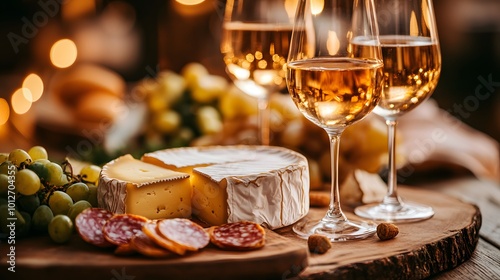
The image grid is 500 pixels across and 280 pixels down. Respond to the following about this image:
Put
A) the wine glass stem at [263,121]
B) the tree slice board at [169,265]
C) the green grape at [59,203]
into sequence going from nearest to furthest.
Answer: the tree slice board at [169,265]
the green grape at [59,203]
the wine glass stem at [263,121]

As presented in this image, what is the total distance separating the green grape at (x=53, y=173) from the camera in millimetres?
1343

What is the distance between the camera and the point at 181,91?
8.02 feet

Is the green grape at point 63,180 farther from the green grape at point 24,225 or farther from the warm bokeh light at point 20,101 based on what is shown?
the warm bokeh light at point 20,101

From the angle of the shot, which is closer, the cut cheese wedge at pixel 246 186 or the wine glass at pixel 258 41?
the cut cheese wedge at pixel 246 186

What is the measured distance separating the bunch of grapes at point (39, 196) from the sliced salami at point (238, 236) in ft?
0.84

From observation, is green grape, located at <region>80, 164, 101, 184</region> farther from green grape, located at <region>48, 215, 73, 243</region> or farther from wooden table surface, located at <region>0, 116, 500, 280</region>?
wooden table surface, located at <region>0, 116, 500, 280</region>

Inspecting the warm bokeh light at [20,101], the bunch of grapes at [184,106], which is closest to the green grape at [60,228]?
the bunch of grapes at [184,106]

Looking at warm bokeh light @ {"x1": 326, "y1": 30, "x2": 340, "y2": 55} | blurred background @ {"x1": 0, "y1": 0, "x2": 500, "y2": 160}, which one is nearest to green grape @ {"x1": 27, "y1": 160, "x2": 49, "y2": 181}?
warm bokeh light @ {"x1": 326, "y1": 30, "x2": 340, "y2": 55}

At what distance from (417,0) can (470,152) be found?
34.6 inches

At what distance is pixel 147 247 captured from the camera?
1.15m

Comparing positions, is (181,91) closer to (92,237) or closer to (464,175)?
(464,175)

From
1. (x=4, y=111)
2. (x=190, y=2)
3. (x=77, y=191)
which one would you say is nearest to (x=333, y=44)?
(x=77, y=191)

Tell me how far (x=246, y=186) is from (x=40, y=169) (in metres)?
0.38

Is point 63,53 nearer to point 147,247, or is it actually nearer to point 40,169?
point 40,169
